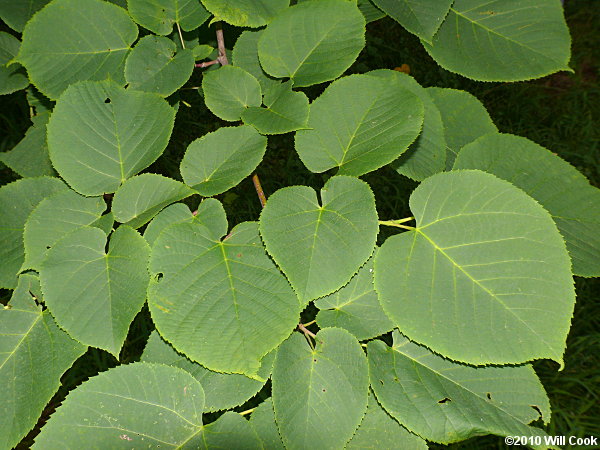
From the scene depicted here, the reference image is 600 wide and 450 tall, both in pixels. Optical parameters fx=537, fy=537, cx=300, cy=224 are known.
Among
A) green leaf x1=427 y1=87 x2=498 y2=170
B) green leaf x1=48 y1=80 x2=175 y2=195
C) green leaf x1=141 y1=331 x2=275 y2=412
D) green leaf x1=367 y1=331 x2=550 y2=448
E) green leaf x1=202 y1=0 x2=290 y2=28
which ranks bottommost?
green leaf x1=367 y1=331 x2=550 y2=448

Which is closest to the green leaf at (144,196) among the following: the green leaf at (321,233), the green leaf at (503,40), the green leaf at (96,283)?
the green leaf at (96,283)

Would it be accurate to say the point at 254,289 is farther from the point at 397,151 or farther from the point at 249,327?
the point at 397,151

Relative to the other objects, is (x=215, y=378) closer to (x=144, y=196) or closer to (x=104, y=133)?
(x=144, y=196)

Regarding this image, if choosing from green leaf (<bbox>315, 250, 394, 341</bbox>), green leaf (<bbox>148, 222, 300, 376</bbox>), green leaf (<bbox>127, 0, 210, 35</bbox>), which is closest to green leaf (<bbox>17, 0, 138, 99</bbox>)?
green leaf (<bbox>127, 0, 210, 35</bbox>)

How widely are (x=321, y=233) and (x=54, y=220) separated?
1.97ft

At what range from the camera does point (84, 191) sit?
3.93ft

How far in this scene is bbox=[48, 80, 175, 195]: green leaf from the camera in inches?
47.4

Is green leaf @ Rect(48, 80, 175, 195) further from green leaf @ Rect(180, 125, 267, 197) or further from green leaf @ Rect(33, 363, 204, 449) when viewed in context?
green leaf @ Rect(33, 363, 204, 449)

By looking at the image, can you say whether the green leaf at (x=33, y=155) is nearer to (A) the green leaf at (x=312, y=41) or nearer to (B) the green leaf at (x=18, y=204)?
(B) the green leaf at (x=18, y=204)

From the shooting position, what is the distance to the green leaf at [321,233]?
101 cm

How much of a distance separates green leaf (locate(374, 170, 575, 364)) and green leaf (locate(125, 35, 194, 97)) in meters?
0.63

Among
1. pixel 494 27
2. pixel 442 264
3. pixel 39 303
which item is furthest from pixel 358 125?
pixel 39 303

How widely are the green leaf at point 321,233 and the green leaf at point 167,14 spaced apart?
0.51 metres

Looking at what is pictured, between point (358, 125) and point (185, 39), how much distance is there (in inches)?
21.5
